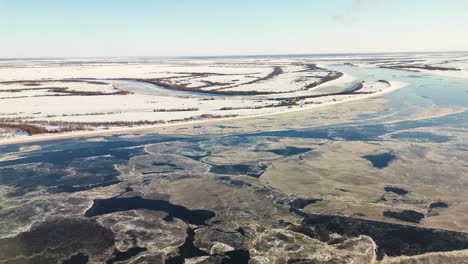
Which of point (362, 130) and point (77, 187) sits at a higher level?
point (77, 187)

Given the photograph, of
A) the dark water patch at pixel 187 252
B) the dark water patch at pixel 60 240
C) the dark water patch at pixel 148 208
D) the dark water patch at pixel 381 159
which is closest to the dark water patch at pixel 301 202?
the dark water patch at pixel 148 208

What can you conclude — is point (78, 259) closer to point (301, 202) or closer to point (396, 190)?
point (301, 202)

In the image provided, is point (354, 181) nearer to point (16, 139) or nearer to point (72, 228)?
point (72, 228)

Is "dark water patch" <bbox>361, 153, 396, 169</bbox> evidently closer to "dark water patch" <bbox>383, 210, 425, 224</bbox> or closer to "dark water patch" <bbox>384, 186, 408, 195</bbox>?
"dark water patch" <bbox>384, 186, 408, 195</bbox>

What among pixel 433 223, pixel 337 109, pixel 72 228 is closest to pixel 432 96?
pixel 337 109

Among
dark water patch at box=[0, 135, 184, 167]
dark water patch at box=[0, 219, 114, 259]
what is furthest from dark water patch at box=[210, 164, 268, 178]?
dark water patch at box=[0, 219, 114, 259]

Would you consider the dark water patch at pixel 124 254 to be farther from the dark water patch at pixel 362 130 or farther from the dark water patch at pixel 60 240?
the dark water patch at pixel 362 130

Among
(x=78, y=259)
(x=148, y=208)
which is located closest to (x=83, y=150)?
(x=148, y=208)
